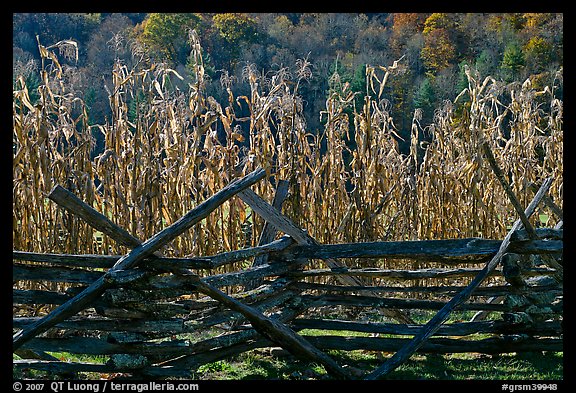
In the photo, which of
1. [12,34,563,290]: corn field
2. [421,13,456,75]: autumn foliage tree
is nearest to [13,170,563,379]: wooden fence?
[12,34,563,290]: corn field

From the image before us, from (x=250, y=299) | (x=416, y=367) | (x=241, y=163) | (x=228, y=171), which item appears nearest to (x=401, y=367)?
(x=416, y=367)

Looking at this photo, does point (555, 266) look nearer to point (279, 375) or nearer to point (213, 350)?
point (279, 375)

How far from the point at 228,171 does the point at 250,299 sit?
7.99 ft

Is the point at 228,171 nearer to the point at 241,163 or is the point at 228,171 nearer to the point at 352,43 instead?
the point at 241,163

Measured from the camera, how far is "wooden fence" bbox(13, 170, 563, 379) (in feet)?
16.6

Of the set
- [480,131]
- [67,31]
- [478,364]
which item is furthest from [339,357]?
[67,31]

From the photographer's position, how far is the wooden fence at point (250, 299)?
505cm

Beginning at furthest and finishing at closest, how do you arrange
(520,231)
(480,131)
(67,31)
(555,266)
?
(67,31)
(480,131)
(555,266)
(520,231)

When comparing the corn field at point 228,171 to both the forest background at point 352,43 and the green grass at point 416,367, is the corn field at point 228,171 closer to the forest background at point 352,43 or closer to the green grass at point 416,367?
the green grass at point 416,367

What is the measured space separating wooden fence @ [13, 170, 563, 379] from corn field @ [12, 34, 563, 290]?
1527mm

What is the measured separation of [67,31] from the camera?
31.4 m

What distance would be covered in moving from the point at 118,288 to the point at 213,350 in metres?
0.93

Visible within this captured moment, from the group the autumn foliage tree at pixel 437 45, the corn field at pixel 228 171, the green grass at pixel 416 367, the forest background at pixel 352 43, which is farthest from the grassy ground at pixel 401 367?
the autumn foliage tree at pixel 437 45

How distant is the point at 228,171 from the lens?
7.96 m
